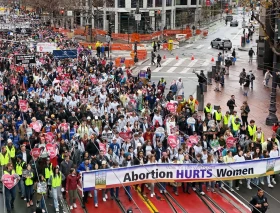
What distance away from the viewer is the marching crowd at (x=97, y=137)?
15.2m

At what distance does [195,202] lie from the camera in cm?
1563

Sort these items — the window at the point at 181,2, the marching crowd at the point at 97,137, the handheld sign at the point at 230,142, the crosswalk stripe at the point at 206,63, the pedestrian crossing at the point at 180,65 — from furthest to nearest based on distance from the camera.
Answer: the window at the point at 181,2 < the crosswalk stripe at the point at 206,63 < the pedestrian crossing at the point at 180,65 < the handheld sign at the point at 230,142 < the marching crowd at the point at 97,137

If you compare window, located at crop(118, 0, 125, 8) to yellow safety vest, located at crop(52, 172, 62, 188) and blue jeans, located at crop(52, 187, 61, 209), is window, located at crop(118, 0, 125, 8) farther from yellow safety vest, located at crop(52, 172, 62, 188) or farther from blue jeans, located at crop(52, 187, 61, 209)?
yellow safety vest, located at crop(52, 172, 62, 188)

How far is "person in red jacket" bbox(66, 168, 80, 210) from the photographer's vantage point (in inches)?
576

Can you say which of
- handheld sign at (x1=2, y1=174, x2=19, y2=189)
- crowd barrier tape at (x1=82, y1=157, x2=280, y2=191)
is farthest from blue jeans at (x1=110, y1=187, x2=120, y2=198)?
handheld sign at (x1=2, y1=174, x2=19, y2=189)

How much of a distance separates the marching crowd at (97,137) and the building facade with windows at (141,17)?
4354 cm

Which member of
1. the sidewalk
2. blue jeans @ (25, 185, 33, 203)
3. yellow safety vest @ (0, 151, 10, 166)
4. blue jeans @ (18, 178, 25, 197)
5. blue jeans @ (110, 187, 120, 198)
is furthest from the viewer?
the sidewalk

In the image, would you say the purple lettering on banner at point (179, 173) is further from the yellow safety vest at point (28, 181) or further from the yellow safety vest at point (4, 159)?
the yellow safety vest at point (4, 159)

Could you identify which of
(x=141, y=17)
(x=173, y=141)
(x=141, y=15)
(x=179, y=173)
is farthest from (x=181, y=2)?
(x=179, y=173)

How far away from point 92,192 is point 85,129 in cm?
326

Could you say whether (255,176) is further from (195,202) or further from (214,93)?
(214,93)

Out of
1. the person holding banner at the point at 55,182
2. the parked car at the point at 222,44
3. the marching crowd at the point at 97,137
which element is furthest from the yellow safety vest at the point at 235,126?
the parked car at the point at 222,44

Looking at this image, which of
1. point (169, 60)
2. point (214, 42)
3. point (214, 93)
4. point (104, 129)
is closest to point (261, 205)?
point (104, 129)

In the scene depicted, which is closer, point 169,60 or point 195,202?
point 195,202
